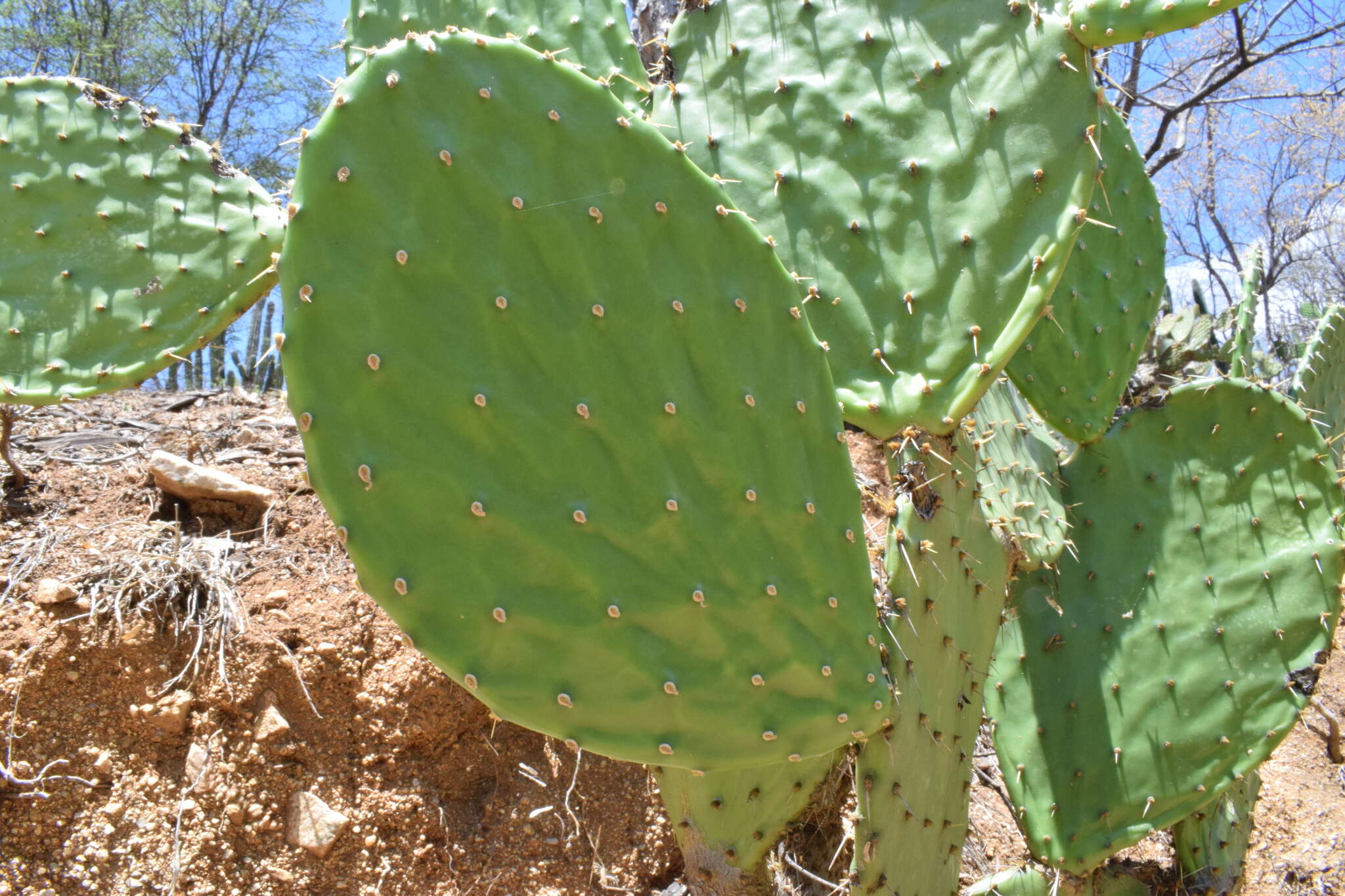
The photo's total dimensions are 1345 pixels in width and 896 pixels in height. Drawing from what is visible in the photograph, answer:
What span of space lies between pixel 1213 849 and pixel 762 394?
1.71m

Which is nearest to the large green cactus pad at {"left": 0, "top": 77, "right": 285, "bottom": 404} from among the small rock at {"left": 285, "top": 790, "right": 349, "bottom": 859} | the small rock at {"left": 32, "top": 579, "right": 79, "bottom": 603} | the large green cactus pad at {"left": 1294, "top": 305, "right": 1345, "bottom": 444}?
the small rock at {"left": 32, "top": 579, "right": 79, "bottom": 603}

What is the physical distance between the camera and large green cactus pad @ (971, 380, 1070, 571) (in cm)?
153

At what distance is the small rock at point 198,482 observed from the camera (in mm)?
2062

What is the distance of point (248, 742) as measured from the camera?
1784 mm

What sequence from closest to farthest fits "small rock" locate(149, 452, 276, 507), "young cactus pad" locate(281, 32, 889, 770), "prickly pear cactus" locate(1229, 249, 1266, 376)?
"young cactus pad" locate(281, 32, 889, 770) → "small rock" locate(149, 452, 276, 507) → "prickly pear cactus" locate(1229, 249, 1266, 376)

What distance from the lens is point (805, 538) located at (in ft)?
3.28

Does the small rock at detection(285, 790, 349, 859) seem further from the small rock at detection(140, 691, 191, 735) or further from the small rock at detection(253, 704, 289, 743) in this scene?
the small rock at detection(140, 691, 191, 735)

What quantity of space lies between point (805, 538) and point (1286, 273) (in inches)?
719

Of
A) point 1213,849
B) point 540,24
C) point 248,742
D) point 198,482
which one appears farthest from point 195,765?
point 1213,849

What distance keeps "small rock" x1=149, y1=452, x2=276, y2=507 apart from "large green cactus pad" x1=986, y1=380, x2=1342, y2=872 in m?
1.73

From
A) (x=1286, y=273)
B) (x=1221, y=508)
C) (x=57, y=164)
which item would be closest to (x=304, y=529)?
(x=57, y=164)

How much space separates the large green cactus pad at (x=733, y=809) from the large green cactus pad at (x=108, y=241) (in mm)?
1143

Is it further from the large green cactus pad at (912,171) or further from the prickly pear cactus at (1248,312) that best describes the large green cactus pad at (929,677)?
the prickly pear cactus at (1248,312)

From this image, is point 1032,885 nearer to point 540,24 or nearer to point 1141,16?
point 1141,16
